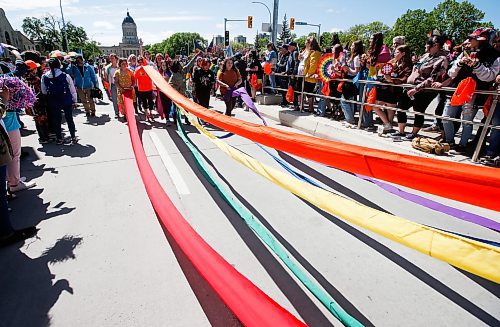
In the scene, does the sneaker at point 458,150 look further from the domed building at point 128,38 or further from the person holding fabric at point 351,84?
the domed building at point 128,38

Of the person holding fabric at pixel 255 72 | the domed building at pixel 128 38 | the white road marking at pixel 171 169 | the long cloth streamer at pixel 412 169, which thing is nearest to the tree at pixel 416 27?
the person holding fabric at pixel 255 72

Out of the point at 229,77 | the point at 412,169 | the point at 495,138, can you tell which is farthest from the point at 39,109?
the point at 495,138

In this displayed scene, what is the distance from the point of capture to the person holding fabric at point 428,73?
5430 millimetres

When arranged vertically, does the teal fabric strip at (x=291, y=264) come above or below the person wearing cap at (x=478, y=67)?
below

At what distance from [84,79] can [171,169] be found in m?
6.69

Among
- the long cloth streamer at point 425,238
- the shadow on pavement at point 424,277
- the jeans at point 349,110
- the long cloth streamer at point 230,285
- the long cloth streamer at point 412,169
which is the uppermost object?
the long cloth streamer at point 412,169

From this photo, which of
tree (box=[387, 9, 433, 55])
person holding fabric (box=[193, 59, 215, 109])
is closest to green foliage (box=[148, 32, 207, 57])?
tree (box=[387, 9, 433, 55])

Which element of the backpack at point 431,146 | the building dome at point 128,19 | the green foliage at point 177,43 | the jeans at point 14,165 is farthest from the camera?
the building dome at point 128,19

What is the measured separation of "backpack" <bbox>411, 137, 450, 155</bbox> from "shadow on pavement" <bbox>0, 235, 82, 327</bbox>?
219 inches

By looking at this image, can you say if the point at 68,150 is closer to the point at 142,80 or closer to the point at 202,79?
the point at 142,80

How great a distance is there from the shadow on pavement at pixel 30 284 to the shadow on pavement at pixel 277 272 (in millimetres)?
1718

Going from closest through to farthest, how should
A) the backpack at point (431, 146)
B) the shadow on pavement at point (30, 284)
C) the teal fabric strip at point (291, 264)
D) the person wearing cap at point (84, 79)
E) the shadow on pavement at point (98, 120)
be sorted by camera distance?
the teal fabric strip at point (291, 264), the shadow on pavement at point (30, 284), the backpack at point (431, 146), the shadow on pavement at point (98, 120), the person wearing cap at point (84, 79)

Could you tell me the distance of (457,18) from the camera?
205 feet

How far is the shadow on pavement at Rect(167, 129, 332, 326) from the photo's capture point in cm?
229
